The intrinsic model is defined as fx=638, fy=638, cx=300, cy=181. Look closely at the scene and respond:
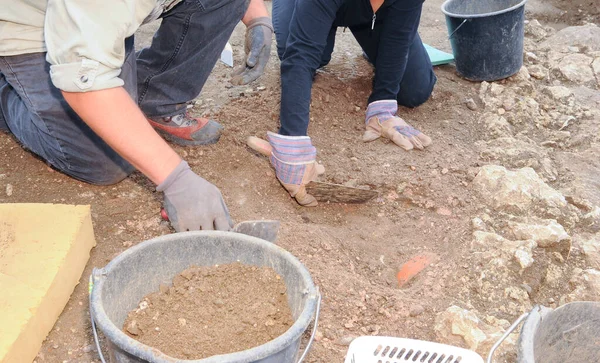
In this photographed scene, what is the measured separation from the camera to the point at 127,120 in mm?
1752

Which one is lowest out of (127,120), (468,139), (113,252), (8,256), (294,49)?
(468,139)

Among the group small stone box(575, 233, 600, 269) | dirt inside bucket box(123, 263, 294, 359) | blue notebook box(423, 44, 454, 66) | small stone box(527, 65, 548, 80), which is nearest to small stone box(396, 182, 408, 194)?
small stone box(575, 233, 600, 269)

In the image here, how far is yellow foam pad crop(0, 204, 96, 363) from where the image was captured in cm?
169

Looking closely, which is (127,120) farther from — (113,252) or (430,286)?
(430,286)

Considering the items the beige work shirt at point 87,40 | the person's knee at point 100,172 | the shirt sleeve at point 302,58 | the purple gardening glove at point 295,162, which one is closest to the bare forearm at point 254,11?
the shirt sleeve at point 302,58

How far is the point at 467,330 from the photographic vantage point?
191cm

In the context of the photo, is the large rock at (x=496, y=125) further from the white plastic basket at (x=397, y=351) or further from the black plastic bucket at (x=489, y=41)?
the white plastic basket at (x=397, y=351)

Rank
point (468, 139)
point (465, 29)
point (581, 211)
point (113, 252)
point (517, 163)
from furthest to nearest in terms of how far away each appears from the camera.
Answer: point (465, 29) → point (468, 139) → point (517, 163) → point (581, 211) → point (113, 252)

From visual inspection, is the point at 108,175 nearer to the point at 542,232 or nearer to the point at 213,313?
the point at 213,313

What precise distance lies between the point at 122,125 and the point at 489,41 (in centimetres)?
252

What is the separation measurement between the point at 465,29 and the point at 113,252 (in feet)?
7.94

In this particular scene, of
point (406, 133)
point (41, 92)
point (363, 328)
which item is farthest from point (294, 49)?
point (363, 328)

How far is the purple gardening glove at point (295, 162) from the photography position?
2.57m

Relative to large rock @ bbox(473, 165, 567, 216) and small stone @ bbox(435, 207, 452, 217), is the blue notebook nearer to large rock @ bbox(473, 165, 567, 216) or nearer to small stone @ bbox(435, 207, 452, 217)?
large rock @ bbox(473, 165, 567, 216)
